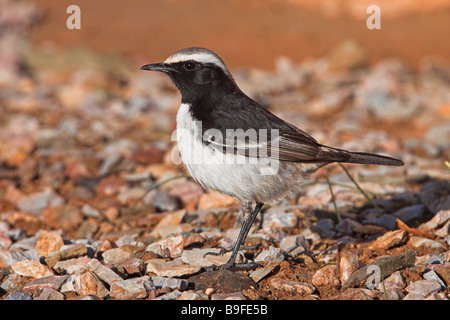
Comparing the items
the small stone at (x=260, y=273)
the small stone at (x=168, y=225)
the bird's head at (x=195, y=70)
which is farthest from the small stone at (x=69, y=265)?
the bird's head at (x=195, y=70)

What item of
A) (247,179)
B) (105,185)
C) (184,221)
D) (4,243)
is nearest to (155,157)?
(105,185)

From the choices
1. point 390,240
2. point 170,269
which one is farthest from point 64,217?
point 390,240

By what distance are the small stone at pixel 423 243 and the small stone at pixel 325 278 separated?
35.6 inches

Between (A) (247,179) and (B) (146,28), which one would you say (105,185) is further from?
(B) (146,28)

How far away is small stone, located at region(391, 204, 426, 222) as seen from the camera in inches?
215

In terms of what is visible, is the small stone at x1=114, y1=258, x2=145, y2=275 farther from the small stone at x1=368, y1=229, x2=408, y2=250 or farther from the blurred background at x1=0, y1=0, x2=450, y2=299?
the small stone at x1=368, y1=229, x2=408, y2=250

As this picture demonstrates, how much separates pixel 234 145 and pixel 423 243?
1.75 m

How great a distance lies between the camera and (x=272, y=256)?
451 cm

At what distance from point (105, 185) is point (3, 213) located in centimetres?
124

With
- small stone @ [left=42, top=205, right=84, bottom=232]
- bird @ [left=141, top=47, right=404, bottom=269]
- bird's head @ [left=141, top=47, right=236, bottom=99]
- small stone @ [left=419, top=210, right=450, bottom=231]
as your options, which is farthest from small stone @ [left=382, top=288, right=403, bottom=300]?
small stone @ [left=42, top=205, right=84, bottom=232]

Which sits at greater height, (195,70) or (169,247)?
(195,70)

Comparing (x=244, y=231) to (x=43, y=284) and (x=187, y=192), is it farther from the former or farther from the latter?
(x=187, y=192)

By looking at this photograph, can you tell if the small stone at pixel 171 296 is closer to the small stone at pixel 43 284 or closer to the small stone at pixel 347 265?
the small stone at pixel 43 284

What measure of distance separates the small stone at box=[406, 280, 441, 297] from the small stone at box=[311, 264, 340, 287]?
513 millimetres
